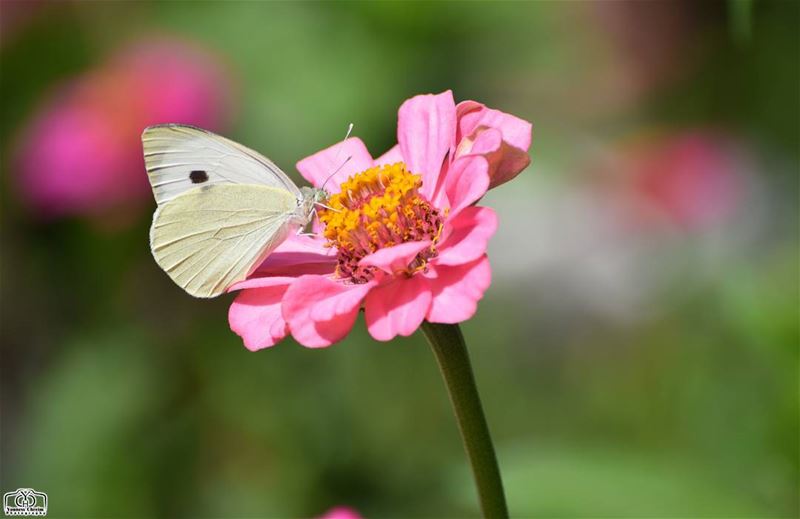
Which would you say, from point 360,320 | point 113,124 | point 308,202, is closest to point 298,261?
point 308,202

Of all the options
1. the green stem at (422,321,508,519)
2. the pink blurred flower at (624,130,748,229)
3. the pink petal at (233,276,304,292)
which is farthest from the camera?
the pink blurred flower at (624,130,748,229)

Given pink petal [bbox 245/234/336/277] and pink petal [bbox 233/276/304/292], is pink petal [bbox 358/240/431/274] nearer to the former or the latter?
pink petal [bbox 233/276/304/292]

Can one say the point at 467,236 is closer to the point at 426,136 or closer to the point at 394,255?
the point at 394,255

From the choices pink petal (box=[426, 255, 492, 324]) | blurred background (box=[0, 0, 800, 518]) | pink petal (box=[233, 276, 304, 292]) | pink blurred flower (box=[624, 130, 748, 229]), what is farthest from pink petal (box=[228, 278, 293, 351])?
pink blurred flower (box=[624, 130, 748, 229])

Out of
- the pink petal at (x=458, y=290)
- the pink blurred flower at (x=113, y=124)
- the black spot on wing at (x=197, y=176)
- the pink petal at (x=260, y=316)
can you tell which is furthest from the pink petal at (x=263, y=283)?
the pink blurred flower at (x=113, y=124)

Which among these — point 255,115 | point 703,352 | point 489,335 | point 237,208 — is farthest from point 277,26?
point 237,208

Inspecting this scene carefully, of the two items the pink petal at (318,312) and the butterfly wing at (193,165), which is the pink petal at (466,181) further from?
the butterfly wing at (193,165)

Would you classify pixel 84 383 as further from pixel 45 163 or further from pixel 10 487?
pixel 45 163
